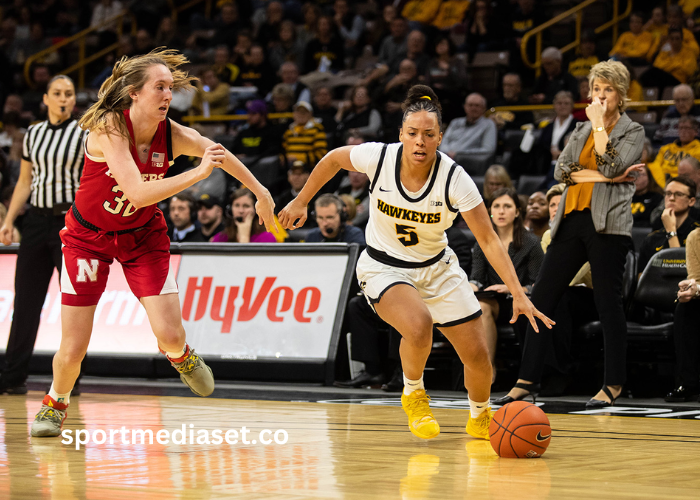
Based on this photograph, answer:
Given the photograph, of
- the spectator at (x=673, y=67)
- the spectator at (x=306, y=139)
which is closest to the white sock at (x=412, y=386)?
the spectator at (x=306, y=139)

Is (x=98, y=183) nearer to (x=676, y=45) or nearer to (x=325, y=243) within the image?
(x=325, y=243)

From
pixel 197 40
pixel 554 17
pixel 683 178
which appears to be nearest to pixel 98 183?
pixel 683 178

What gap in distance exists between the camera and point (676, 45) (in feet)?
36.2

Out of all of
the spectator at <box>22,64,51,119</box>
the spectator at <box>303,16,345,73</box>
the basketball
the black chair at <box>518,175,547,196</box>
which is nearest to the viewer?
the basketball

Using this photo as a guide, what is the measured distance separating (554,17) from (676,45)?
250cm

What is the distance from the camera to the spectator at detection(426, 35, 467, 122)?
37.2 ft

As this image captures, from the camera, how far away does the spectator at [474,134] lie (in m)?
10.5

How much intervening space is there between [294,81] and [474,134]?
12.0 feet

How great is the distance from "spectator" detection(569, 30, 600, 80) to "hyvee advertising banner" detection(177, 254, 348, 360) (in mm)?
5537

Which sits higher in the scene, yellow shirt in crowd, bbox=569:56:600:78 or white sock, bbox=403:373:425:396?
yellow shirt in crowd, bbox=569:56:600:78

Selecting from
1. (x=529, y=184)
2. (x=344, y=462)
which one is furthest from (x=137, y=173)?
(x=529, y=184)

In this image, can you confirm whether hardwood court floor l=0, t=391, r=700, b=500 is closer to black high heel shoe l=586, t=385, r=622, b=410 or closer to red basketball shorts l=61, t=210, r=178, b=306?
black high heel shoe l=586, t=385, r=622, b=410

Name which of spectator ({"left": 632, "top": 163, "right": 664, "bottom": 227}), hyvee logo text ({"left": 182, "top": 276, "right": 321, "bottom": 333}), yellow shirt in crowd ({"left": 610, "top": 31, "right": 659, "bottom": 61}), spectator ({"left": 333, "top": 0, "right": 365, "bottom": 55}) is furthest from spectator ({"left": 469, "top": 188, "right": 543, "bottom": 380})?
spectator ({"left": 333, "top": 0, "right": 365, "bottom": 55})
